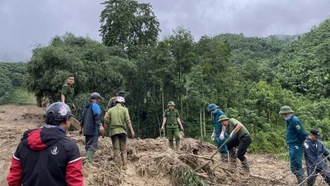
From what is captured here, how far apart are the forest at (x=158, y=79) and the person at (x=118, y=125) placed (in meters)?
9.54

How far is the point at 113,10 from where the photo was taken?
22.7 meters

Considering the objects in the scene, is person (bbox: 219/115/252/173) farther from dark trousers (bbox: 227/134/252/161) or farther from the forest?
the forest

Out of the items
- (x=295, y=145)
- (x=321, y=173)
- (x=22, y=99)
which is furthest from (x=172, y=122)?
(x=22, y=99)

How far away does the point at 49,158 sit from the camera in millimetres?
2021

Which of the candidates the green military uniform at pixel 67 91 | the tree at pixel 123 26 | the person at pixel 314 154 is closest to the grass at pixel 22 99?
the tree at pixel 123 26

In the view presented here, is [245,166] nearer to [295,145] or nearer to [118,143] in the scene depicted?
[295,145]

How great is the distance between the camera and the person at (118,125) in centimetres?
554

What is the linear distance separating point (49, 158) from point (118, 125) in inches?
139

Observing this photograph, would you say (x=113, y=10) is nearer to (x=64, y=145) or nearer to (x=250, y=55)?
(x=64, y=145)

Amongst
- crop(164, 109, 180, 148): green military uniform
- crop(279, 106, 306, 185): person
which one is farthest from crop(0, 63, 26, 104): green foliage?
crop(279, 106, 306, 185): person

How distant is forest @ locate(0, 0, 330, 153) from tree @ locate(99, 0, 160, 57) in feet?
0.25

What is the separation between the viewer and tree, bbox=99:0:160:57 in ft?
74.0

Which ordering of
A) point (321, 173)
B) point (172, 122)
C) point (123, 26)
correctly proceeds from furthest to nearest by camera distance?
point (123, 26)
point (172, 122)
point (321, 173)

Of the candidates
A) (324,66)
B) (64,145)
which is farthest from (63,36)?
(324,66)
